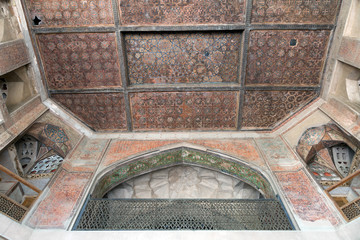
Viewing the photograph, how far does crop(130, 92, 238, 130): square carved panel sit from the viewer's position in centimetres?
361

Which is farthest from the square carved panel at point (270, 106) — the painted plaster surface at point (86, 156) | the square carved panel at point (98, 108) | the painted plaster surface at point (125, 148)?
the painted plaster surface at point (86, 156)

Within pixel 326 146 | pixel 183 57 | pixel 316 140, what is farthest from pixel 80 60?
pixel 326 146

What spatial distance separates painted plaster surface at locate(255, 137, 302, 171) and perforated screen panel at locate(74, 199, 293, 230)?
0.56m

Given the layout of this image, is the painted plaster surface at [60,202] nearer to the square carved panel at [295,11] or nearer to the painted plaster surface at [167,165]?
the painted plaster surface at [167,165]

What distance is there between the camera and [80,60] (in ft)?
11.1

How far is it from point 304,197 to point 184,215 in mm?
1289

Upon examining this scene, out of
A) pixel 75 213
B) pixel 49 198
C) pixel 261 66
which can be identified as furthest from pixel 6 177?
pixel 261 66

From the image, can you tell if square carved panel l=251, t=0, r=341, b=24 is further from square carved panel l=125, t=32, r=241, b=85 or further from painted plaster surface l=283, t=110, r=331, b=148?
painted plaster surface l=283, t=110, r=331, b=148

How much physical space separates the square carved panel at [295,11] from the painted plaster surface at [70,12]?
6.20 feet

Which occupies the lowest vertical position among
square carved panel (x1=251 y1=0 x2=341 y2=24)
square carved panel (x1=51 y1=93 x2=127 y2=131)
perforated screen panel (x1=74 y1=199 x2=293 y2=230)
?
perforated screen panel (x1=74 y1=199 x2=293 y2=230)

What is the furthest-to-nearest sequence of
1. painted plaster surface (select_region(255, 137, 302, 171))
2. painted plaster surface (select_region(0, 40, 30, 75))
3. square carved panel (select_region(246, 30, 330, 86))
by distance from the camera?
square carved panel (select_region(246, 30, 330, 86)), painted plaster surface (select_region(255, 137, 302, 171)), painted plaster surface (select_region(0, 40, 30, 75))

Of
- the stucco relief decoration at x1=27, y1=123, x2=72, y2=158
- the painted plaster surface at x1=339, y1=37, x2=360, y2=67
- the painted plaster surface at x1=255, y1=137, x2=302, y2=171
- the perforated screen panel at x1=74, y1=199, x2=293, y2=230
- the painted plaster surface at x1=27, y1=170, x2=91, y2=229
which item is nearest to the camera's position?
the painted plaster surface at x1=27, y1=170, x2=91, y2=229

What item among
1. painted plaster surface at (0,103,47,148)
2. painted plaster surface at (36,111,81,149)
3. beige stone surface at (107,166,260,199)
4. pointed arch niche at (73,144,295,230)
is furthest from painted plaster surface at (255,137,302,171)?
painted plaster surface at (0,103,47,148)

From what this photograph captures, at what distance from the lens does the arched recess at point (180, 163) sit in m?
3.10
